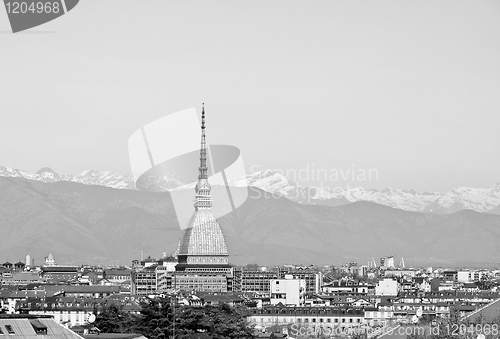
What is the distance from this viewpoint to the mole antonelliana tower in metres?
169

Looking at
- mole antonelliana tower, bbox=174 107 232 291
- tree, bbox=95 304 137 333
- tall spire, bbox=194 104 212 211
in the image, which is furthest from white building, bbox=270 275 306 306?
tree, bbox=95 304 137 333

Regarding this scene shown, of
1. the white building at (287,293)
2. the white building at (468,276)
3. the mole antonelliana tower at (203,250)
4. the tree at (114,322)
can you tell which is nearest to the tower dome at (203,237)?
the mole antonelliana tower at (203,250)

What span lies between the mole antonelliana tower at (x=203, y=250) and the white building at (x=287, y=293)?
32.2 metres

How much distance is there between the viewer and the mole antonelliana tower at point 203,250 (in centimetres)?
16912

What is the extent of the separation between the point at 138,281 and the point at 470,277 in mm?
50194

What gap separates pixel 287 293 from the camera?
417ft

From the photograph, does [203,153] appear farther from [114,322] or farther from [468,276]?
[114,322]

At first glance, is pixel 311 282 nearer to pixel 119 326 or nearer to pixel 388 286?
pixel 388 286

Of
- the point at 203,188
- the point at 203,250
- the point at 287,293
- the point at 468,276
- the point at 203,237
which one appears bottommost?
the point at 287,293

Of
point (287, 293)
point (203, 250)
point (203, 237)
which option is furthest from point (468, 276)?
point (287, 293)

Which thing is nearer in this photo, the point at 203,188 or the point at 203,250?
the point at 203,250

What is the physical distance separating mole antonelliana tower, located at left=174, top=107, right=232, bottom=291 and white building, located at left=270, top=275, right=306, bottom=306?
3221 centimetres

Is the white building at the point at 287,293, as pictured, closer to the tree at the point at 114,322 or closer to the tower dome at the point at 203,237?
the tower dome at the point at 203,237

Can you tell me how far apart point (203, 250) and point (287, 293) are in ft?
186
